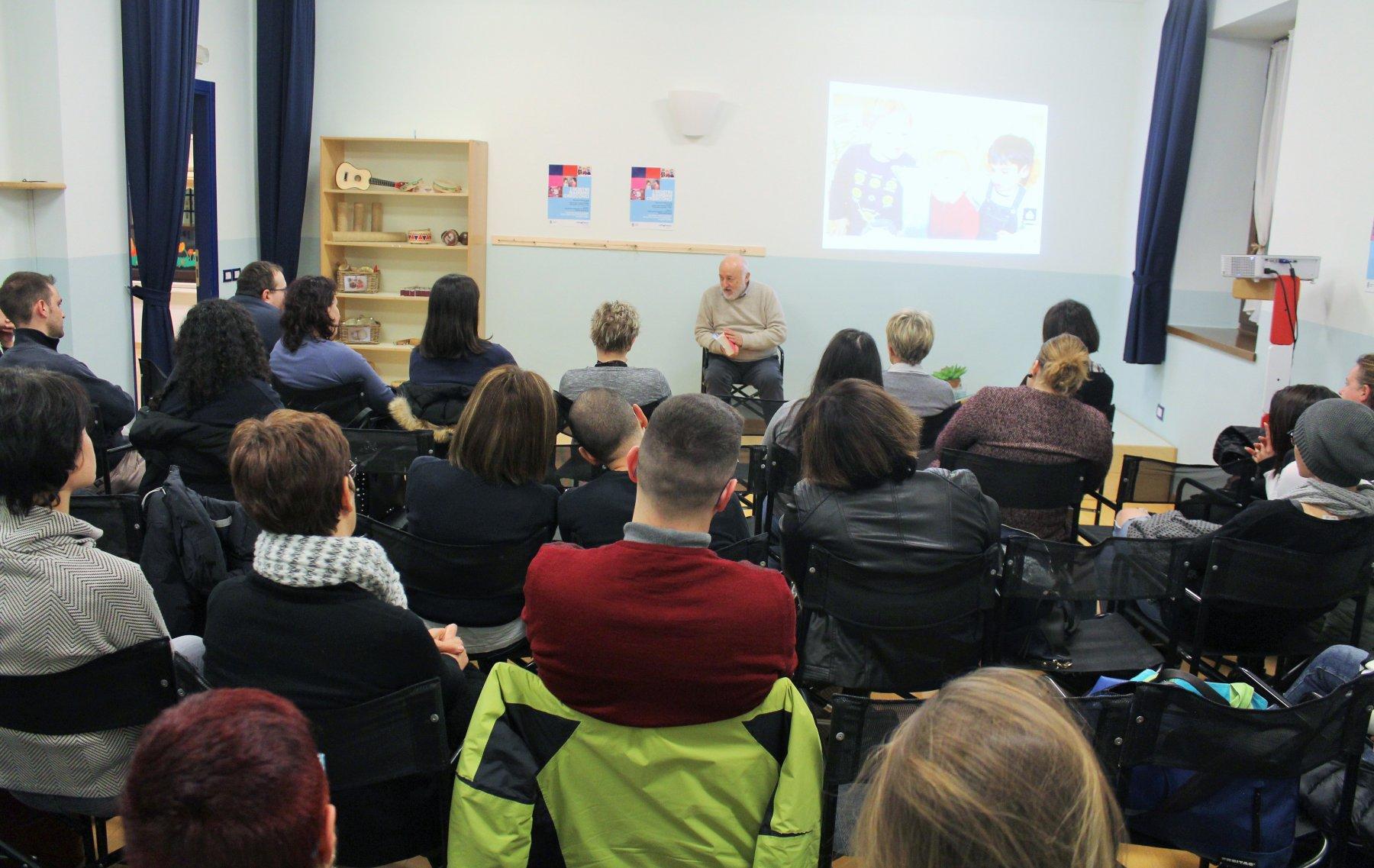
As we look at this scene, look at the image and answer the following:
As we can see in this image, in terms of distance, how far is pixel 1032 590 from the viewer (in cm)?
249

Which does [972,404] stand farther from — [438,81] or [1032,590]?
[438,81]

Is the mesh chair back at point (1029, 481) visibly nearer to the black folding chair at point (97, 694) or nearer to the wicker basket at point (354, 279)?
the black folding chair at point (97, 694)

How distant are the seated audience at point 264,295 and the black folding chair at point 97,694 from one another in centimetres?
294

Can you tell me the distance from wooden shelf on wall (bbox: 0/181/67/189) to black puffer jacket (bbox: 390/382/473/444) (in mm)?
2105

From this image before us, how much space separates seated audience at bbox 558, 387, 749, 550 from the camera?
2.46 meters

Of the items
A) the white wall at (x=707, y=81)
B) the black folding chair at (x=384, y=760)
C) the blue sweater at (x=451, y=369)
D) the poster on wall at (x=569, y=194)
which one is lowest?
the black folding chair at (x=384, y=760)

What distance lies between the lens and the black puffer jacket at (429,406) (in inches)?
148

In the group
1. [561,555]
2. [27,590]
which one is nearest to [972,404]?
[561,555]

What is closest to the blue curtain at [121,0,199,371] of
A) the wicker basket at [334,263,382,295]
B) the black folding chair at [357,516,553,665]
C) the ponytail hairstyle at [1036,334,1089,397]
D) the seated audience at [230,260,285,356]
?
the seated audience at [230,260,285,356]

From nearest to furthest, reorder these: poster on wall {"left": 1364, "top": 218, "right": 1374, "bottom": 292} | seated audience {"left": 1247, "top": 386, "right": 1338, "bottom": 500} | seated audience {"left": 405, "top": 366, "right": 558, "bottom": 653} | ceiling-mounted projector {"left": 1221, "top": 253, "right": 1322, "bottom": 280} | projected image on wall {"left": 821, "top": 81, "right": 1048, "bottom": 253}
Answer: seated audience {"left": 405, "top": 366, "right": 558, "bottom": 653}
seated audience {"left": 1247, "top": 386, "right": 1338, "bottom": 500}
poster on wall {"left": 1364, "top": 218, "right": 1374, "bottom": 292}
ceiling-mounted projector {"left": 1221, "top": 253, "right": 1322, "bottom": 280}
projected image on wall {"left": 821, "top": 81, "right": 1048, "bottom": 253}

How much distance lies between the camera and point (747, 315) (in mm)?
6496

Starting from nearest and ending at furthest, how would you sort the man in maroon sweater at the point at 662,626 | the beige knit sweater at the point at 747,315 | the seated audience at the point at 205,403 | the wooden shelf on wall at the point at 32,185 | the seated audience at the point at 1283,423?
1. the man in maroon sweater at the point at 662,626
2. the seated audience at the point at 205,403
3. the seated audience at the point at 1283,423
4. the wooden shelf on wall at the point at 32,185
5. the beige knit sweater at the point at 747,315

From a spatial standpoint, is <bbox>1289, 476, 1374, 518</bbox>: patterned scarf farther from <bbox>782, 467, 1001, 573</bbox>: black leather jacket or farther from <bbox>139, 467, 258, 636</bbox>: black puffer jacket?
<bbox>139, 467, 258, 636</bbox>: black puffer jacket

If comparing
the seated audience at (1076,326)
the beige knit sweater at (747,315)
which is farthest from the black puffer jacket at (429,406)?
the beige knit sweater at (747,315)
